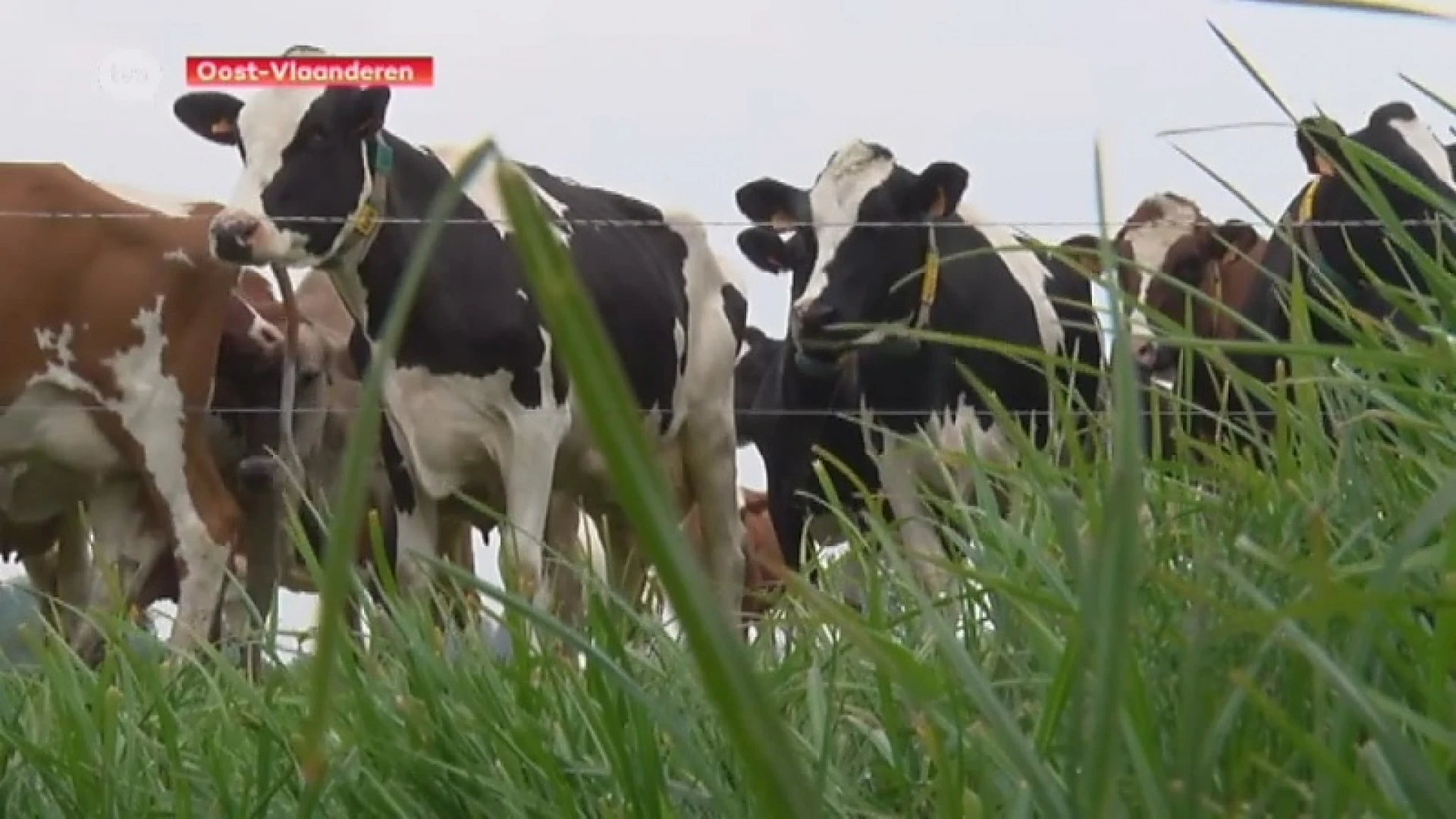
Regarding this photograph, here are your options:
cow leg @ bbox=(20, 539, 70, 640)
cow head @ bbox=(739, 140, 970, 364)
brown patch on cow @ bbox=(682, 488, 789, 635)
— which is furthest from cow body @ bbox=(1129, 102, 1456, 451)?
cow leg @ bbox=(20, 539, 70, 640)

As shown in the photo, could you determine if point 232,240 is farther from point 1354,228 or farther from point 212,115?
point 1354,228

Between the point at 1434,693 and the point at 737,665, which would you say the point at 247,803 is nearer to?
the point at 1434,693

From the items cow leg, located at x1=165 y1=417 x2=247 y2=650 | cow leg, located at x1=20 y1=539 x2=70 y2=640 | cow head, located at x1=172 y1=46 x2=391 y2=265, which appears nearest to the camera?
cow head, located at x1=172 y1=46 x2=391 y2=265

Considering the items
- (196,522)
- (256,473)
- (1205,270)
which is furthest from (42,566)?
(1205,270)

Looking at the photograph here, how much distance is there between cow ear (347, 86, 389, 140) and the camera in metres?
4.91

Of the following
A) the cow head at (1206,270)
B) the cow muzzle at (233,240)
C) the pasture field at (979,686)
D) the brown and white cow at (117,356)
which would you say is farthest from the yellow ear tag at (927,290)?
the pasture field at (979,686)

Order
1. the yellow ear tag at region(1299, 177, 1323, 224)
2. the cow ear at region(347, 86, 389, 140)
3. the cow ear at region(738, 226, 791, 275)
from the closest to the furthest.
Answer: the yellow ear tag at region(1299, 177, 1323, 224) < the cow ear at region(347, 86, 389, 140) < the cow ear at region(738, 226, 791, 275)

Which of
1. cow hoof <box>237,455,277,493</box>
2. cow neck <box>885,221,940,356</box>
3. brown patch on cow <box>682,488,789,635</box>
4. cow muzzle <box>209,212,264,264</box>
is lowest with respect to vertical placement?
brown patch on cow <box>682,488,789,635</box>

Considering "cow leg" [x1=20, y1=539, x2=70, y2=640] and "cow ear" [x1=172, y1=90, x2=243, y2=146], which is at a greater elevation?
"cow ear" [x1=172, y1=90, x2=243, y2=146]

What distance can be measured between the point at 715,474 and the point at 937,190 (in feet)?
3.58

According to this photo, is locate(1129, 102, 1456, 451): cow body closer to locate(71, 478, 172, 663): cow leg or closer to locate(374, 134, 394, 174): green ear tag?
locate(374, 134, 394, 174): green ear tag

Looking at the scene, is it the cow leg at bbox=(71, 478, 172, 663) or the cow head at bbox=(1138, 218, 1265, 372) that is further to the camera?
the cow leg at bbox=(71, 478, 172, 663)

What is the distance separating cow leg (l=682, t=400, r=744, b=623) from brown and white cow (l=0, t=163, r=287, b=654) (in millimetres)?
1214

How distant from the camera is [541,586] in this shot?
8.46ft
